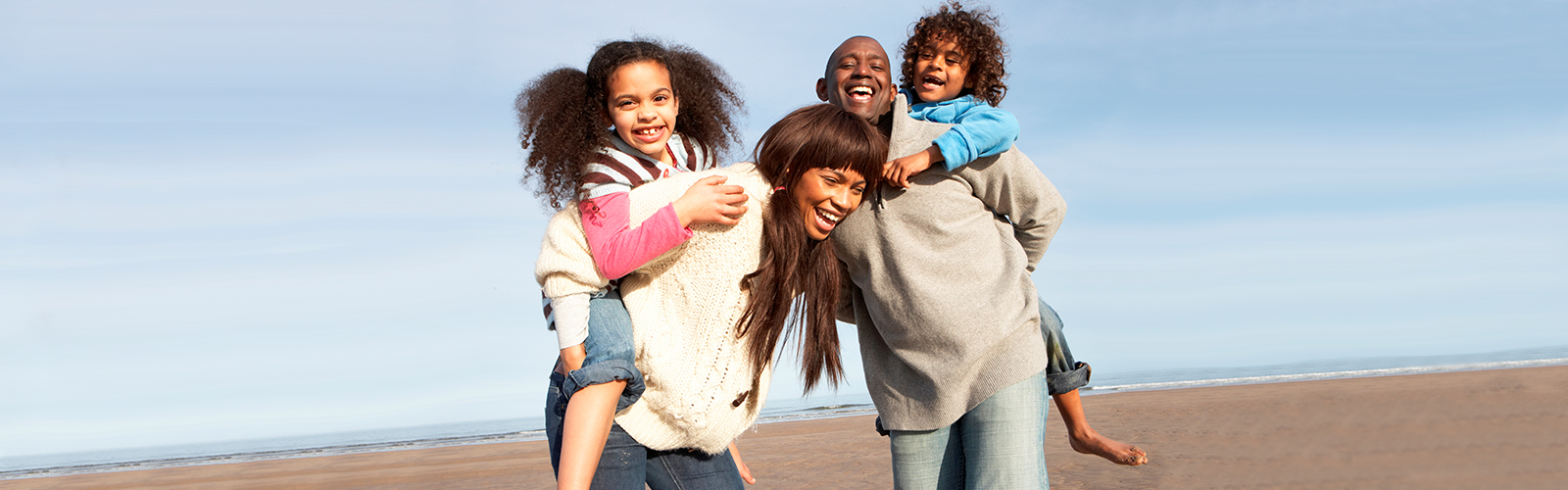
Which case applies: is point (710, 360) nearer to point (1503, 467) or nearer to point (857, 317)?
point (857, 317)

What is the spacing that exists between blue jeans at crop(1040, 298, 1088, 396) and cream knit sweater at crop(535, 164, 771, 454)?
105cm

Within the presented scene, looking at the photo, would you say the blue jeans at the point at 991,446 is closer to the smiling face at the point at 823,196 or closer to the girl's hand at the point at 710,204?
the smiling face at the point at 823,196

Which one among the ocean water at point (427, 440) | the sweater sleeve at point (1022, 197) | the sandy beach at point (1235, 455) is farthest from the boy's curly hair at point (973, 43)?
the ocean water at point (427, 440)

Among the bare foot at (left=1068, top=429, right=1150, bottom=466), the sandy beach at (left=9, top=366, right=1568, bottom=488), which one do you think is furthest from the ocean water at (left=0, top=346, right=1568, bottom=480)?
the bare foot at (left=1068, top=429, right=1150, bottom=466)

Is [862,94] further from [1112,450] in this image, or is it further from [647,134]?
[1112,450]

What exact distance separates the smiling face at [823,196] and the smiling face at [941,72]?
2.91 ft

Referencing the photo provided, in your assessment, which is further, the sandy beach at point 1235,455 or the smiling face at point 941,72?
the sandy beach at point 1235,455

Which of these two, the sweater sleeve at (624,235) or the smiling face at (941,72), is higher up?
the smiling face at (941,72)

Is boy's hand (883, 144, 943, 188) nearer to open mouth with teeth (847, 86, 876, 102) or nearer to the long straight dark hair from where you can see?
the long straight dark hair

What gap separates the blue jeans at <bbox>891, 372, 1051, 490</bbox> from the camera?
6.80ft

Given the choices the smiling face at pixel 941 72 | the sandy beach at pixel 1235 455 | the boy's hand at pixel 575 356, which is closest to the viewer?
the boy's hand at pixel 575 356

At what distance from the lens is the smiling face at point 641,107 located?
2.28 m

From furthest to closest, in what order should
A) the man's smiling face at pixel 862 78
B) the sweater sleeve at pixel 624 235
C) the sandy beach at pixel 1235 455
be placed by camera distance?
the sandy beach at pixel 1235 455 → the man's smiling face at pixel 862 78 → the sweater sleeve at pixel 624 235

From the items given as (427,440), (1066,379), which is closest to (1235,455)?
(1066,379)
